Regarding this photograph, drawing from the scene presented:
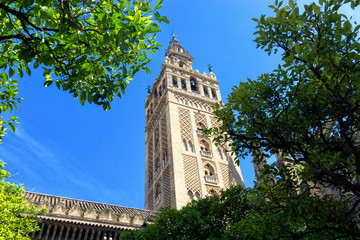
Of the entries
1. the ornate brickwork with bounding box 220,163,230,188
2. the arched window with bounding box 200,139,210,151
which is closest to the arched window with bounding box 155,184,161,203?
the arched window with bounding box 200,139,210,151

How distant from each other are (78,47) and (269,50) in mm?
3794

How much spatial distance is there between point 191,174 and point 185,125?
5.70m

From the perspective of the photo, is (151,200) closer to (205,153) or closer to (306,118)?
(205,153)

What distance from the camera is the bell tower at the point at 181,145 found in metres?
A: 24.8

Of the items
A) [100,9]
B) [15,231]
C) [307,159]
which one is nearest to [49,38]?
[100,9]

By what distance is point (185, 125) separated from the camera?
95.9 ft

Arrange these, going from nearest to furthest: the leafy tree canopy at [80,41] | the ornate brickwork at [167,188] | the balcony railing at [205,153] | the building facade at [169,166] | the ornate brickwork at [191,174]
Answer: the leafy tree canopy at [80,41] → the building facade at [169,166] → the ornate brickwork at [167,188] → the ornate brickwork at [191,174] → the balcony railing at [205,153]

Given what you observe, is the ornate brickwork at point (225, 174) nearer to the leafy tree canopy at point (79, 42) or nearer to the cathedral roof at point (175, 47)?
the cathedral roof at point (175, 47)

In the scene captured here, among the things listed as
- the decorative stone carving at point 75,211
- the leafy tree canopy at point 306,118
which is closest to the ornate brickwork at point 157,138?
the decorative stone carving at point 75,211

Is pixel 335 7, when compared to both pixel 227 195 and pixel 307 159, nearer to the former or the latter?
pixel 307 159

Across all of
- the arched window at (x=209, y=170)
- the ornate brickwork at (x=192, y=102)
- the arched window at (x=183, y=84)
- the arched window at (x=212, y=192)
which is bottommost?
the arched window at (x=212, y=192)

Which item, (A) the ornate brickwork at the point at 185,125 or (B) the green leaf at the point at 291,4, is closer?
(B) the green leaf at the point at 291,4

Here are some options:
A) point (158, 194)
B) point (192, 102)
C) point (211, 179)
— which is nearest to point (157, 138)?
point (192, 102)

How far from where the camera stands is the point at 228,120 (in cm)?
680
